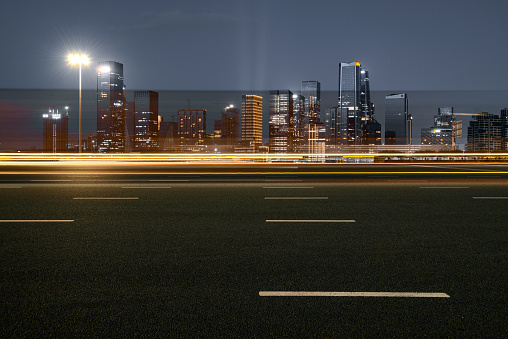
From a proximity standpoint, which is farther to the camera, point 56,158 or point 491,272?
point 56,158

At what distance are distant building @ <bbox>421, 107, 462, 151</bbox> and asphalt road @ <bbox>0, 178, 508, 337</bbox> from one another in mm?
26225

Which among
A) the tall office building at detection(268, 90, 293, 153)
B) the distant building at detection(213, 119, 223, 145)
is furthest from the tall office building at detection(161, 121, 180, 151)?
the tall office building at detection(268, 90, 293, 153)

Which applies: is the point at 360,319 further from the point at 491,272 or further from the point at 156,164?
the point at 156,164

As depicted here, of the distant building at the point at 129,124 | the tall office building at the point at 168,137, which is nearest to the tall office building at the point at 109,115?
the distant building at the point at 129,124

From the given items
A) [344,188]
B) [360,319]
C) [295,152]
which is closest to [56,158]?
[295,152]

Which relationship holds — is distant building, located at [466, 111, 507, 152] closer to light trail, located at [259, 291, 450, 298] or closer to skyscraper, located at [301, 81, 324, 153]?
skyscraper, located at [301, 81, 324, 153]

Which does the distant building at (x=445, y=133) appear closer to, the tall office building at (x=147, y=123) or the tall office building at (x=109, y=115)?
the tall office building at (x=147, y=123)

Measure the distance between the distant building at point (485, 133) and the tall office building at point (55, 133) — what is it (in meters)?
31.8

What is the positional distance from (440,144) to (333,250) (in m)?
32.8

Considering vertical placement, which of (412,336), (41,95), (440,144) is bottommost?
(412,336)

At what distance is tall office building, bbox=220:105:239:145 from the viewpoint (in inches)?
1181

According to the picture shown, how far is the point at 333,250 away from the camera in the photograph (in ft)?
19.0

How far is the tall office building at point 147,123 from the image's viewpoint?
2933cm

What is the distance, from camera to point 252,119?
30141mm
